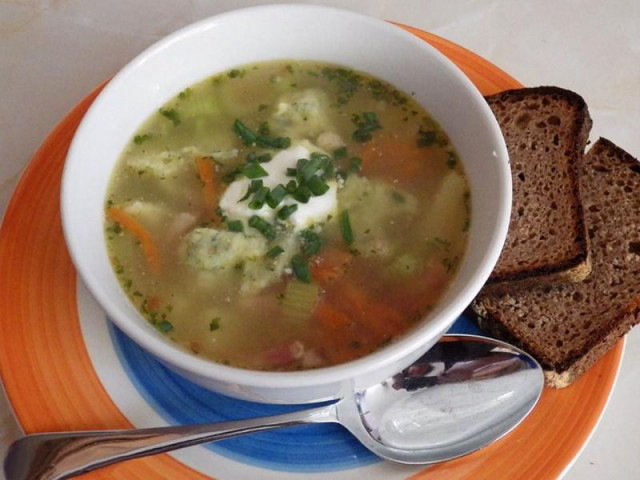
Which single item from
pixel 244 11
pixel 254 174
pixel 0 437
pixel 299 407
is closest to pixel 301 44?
pixel 244 11

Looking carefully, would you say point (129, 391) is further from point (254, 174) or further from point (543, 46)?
point (543, 46)

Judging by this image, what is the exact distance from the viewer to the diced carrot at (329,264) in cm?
188

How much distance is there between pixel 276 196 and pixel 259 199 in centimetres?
5

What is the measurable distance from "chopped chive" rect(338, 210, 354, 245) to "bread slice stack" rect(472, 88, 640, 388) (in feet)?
1.46

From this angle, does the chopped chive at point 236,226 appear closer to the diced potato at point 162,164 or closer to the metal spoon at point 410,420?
the diced potato at point 162,164

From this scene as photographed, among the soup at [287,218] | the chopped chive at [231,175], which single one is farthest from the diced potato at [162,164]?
the chopped chive at [231,175]

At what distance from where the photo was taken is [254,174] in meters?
1.98

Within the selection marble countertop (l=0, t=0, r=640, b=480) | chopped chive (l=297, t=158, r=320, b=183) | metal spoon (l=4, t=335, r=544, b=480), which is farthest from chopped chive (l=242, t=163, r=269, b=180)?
marble countertop (l=0, t=0, r=640, b=480)

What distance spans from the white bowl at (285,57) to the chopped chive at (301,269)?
0.35m

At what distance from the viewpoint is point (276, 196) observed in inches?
76.2

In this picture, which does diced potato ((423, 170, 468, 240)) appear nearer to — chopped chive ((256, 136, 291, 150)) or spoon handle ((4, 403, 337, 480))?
chopped chive ((256, 136, 291, 150))

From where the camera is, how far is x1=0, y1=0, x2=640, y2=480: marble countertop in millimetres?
2729

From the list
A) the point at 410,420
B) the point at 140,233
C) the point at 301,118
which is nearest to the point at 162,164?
the point at 140,233

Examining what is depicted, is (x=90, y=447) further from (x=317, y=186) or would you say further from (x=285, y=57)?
(x=285, y=57)
